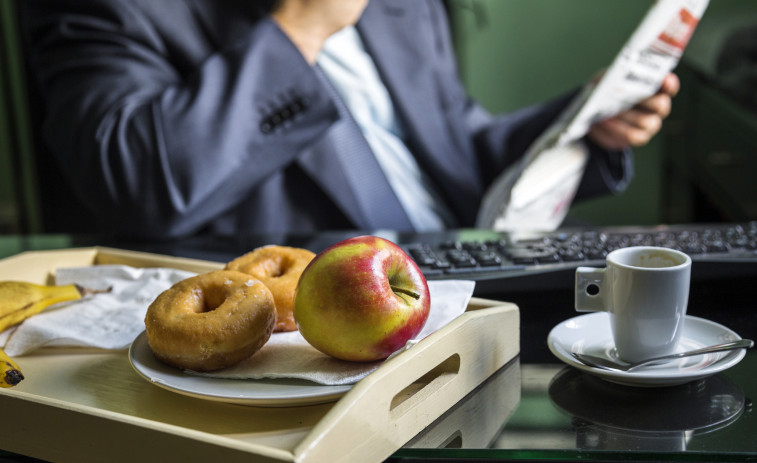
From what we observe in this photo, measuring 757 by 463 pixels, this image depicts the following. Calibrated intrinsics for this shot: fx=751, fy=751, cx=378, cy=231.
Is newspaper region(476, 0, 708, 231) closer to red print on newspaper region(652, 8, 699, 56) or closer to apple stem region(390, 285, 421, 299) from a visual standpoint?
red print on newspaper region(652, 8, 699, 56)

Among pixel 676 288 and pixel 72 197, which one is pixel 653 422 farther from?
pixel 72 197

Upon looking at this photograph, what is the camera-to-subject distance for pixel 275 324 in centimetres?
60

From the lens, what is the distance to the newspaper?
1080 mm

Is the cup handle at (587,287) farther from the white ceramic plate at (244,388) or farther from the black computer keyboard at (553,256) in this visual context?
the white ceramic plate at (244,388)

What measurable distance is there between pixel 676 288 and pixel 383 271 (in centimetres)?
23

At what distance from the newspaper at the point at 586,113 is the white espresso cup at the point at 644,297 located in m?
0.56

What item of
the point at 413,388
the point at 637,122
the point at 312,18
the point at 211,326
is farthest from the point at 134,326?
A: the point at 637,122

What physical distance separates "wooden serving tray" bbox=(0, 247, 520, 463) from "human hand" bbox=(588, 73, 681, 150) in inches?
38.1

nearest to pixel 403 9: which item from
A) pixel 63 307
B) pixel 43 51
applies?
pixel 43 51

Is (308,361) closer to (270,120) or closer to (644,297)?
(644,297)

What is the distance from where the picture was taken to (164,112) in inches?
56.2

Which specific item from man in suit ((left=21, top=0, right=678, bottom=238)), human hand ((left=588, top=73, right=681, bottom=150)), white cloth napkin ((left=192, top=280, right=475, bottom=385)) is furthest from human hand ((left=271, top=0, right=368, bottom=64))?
white cloth napkin ((left=192, top=280, right=475, bottom=385))

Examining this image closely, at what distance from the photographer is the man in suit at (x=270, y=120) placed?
4.74 ft

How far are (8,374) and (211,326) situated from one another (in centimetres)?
17
